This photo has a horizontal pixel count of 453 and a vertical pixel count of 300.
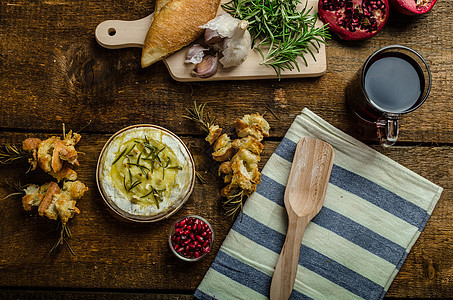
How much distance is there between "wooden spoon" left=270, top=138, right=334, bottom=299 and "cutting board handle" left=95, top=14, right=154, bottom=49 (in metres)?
0.78

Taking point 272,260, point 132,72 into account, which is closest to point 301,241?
point 272,260

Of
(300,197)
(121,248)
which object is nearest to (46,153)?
(121,248)

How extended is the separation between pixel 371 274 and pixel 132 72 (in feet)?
4.18

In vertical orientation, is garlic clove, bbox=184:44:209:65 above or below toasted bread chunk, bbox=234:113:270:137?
above

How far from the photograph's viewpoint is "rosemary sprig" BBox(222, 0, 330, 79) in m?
1.61

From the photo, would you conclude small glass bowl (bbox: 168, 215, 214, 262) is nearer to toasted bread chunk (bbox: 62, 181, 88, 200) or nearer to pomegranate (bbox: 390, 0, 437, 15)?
toasted bread chunk (bbox: 62, 181, 88, 200)

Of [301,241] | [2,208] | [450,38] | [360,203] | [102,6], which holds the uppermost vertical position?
[450,38]

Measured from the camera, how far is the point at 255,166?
5.25ft

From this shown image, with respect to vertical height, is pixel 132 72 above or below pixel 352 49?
below

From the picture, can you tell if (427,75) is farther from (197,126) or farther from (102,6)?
(102,6)

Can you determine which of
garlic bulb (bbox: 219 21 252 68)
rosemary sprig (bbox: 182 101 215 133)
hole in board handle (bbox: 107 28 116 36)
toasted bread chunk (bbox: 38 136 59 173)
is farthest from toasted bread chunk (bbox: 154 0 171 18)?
toasted bread chunk (bbox: 38 136 59 173)

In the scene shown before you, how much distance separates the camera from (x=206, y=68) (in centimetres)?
163

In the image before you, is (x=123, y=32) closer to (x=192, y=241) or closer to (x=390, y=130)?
(x=192, y=241)

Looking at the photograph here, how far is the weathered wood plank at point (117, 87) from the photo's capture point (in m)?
1.69
